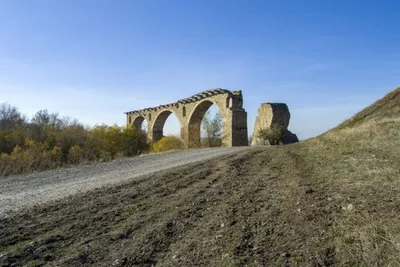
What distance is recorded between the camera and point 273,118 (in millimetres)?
22156

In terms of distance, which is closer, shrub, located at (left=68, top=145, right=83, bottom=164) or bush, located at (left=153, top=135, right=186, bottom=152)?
shrub, located at (left=68, top=145, right=83, bottom=164)

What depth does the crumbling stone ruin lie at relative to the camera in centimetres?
2163

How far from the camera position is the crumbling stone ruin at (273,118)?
2163 centimetres

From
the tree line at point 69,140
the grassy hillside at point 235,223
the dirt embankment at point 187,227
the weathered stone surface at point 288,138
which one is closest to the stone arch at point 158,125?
the tree line at point 69,140

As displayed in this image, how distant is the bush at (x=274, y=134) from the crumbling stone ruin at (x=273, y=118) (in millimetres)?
355

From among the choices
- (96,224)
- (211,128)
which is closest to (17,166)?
(96,224)

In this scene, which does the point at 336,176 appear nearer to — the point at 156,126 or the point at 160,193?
the point at 160,193

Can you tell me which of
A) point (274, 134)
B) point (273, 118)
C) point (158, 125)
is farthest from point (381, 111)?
point (158, 125)

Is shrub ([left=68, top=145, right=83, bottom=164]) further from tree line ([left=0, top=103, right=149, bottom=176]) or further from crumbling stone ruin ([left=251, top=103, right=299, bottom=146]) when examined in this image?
crumbling stone ruin ([left=251, top=103, right=299, bottom=146])

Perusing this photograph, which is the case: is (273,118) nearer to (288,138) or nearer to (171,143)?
(288,138)

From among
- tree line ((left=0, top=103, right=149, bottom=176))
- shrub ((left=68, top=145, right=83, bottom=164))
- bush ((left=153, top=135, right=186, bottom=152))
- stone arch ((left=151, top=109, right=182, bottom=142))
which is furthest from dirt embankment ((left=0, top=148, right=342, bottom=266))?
stone arch ((left=151, top=109, right=182, bottom=142))

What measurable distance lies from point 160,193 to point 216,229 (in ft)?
6.08

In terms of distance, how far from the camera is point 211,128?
95.0 feet

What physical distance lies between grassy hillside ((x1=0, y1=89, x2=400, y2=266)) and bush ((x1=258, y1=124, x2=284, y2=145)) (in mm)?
15433
